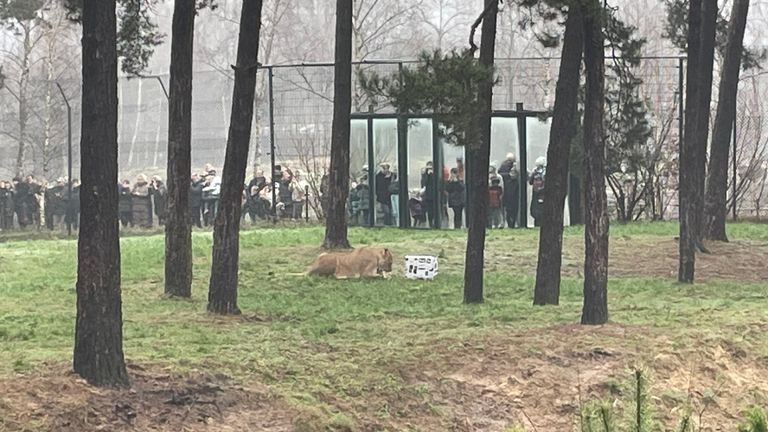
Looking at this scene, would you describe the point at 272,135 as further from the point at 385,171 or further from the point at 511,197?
the point at 511,197

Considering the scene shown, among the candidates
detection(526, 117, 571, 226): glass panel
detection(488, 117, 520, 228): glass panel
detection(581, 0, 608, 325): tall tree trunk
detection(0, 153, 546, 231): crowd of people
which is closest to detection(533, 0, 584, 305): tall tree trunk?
detection(581, 0, 608, 325): tall tree trunk

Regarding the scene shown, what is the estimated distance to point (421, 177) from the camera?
26.7 m

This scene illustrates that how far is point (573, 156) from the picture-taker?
82.4 ft

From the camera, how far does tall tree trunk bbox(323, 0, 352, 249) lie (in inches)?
772

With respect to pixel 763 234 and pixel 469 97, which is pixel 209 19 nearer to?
pixel 763 234

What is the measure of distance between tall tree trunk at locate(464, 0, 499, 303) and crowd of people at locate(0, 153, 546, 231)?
11.8 metres

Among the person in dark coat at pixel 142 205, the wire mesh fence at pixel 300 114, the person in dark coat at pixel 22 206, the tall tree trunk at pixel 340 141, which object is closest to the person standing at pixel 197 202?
the person in dark coat at pixel 142 205

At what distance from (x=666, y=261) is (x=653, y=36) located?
112ft

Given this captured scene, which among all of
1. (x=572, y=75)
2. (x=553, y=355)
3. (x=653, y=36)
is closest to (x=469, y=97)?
(x=572, y=75)

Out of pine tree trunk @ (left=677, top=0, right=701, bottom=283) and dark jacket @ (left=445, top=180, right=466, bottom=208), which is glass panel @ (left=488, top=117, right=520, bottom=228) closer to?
dark jacket @ (left=445, top=180, right=466, bottom=208)

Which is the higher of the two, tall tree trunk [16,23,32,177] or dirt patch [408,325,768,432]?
tall tree trunk [16,23,32,177]

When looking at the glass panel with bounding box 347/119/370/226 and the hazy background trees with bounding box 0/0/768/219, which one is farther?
the hazy background trees with bounding box 0/0/768/219

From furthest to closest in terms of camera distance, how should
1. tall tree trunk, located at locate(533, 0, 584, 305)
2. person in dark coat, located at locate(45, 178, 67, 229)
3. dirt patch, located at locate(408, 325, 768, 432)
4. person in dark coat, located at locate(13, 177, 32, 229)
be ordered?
person in dark coat, located at locate(13, 177, 32, 229), person in dark coat, located at locate(45, 178, 67, 229), tall tree trunk, located at locate(533, 0, 584, 305), dirt patch, located at locate(408, 325, 768, 432)

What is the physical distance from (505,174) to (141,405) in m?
20.9
